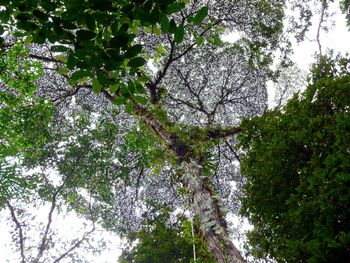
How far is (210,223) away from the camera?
19.2ft

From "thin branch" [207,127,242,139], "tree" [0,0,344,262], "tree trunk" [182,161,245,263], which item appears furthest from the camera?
"tree" [0,0,344,262]

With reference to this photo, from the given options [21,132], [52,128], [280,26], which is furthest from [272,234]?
[52,128]

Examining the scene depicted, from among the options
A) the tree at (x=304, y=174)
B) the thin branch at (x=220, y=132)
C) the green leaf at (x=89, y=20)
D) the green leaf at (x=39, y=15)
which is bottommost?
the tree at (x=304, y=174)

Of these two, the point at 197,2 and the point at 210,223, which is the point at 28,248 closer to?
the point at 210,223

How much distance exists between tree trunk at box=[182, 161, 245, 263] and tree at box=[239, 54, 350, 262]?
1.83ft

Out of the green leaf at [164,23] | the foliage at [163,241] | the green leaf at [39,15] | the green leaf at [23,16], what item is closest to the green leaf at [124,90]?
the green leaf at [164,23]

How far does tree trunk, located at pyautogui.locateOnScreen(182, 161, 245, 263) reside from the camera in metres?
5.41

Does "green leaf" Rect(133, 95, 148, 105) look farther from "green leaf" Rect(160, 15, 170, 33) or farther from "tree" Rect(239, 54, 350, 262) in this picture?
"tree" Rect(239, 54, 350, 262)

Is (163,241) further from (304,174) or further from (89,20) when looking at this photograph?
(89,20)

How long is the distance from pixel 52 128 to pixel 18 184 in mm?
2564

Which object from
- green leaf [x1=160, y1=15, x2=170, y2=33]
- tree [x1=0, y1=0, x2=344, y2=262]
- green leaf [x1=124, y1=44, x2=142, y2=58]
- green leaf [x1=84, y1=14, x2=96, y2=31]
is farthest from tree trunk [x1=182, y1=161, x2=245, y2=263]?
green leaf [x1=84, y1=14, x2=96, y2=31]

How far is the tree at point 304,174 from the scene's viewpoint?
315 centimetres

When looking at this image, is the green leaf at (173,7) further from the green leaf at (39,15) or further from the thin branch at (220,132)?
the thin branch at (220,132)

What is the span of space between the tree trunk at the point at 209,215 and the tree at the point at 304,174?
559 mm
